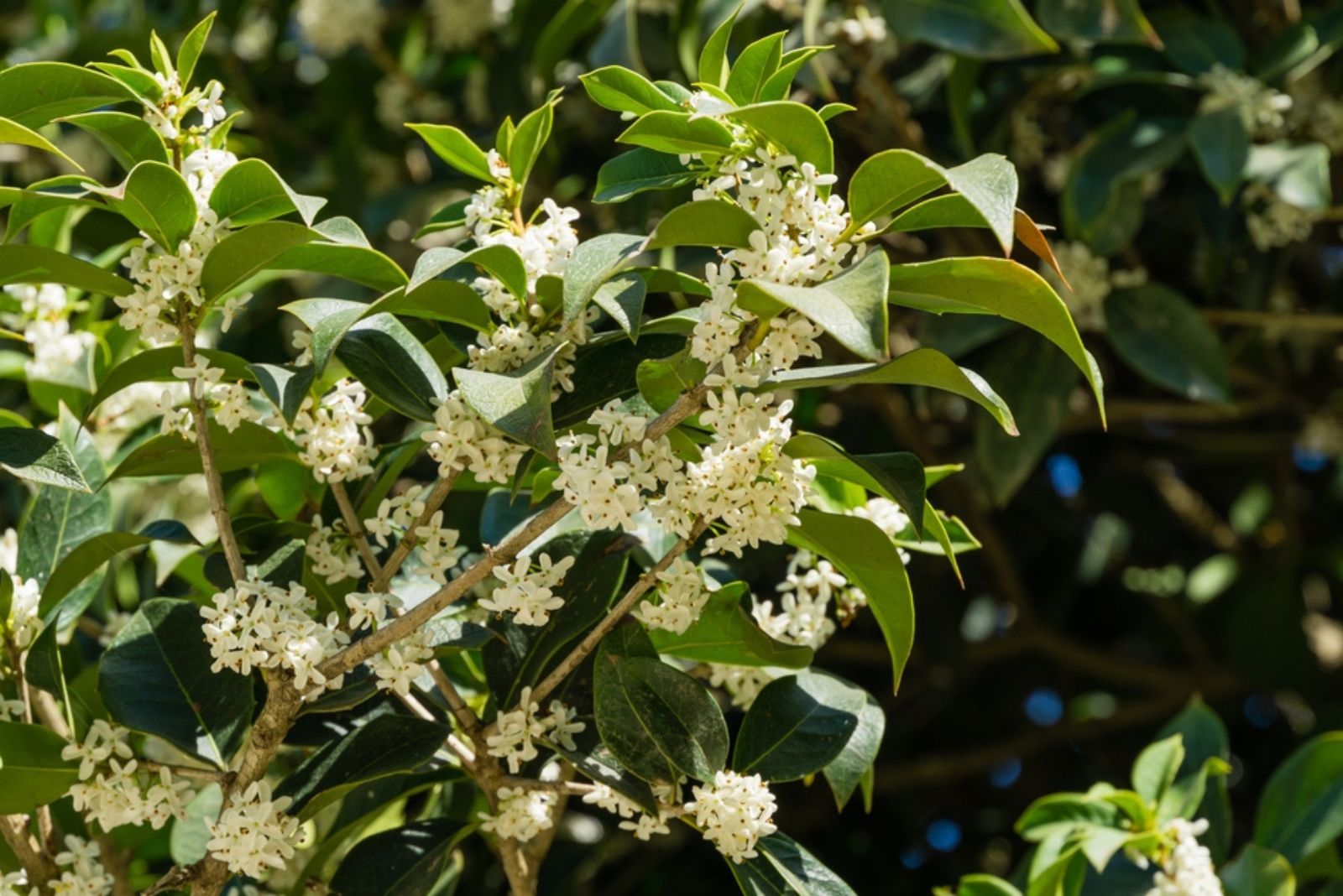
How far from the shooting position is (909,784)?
7.82 feet

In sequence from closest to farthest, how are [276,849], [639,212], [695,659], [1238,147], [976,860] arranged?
1. [276,849]
2. [695,659]
3. [1238,147]
4. [639,212]
5. [976,860]

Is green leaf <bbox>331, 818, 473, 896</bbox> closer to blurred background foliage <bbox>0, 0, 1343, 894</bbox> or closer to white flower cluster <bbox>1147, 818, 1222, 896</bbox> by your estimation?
white flower cluster <bbox>1147, 818, 1222, 896</bbox>

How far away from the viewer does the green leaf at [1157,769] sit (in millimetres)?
1350

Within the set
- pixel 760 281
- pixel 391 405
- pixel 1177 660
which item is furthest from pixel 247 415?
pixel 1177 660

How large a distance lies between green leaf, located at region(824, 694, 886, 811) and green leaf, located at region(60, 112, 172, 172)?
61 centimetres

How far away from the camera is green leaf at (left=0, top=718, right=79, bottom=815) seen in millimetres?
967

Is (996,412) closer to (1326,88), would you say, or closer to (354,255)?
(354,255)

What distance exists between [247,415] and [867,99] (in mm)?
1297

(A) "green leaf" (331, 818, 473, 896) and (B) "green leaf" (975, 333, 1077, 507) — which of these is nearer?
(A) "green leaf" (331, 818, 473, 896)

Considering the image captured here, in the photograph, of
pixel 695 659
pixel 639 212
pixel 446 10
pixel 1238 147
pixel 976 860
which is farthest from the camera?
pixel 446 10

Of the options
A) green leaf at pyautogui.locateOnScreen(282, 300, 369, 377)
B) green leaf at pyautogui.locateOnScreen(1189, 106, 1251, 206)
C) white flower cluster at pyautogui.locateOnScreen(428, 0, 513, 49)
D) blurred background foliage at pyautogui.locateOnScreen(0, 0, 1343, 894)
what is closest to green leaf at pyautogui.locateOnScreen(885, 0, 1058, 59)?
blurred background foliage at pyautogui.locateOnScreen(0, 0, 1343, 894)

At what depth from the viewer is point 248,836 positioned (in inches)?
35.9

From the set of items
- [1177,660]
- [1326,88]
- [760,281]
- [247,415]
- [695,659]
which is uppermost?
[760,281]

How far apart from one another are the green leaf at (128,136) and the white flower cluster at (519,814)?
472 mm
